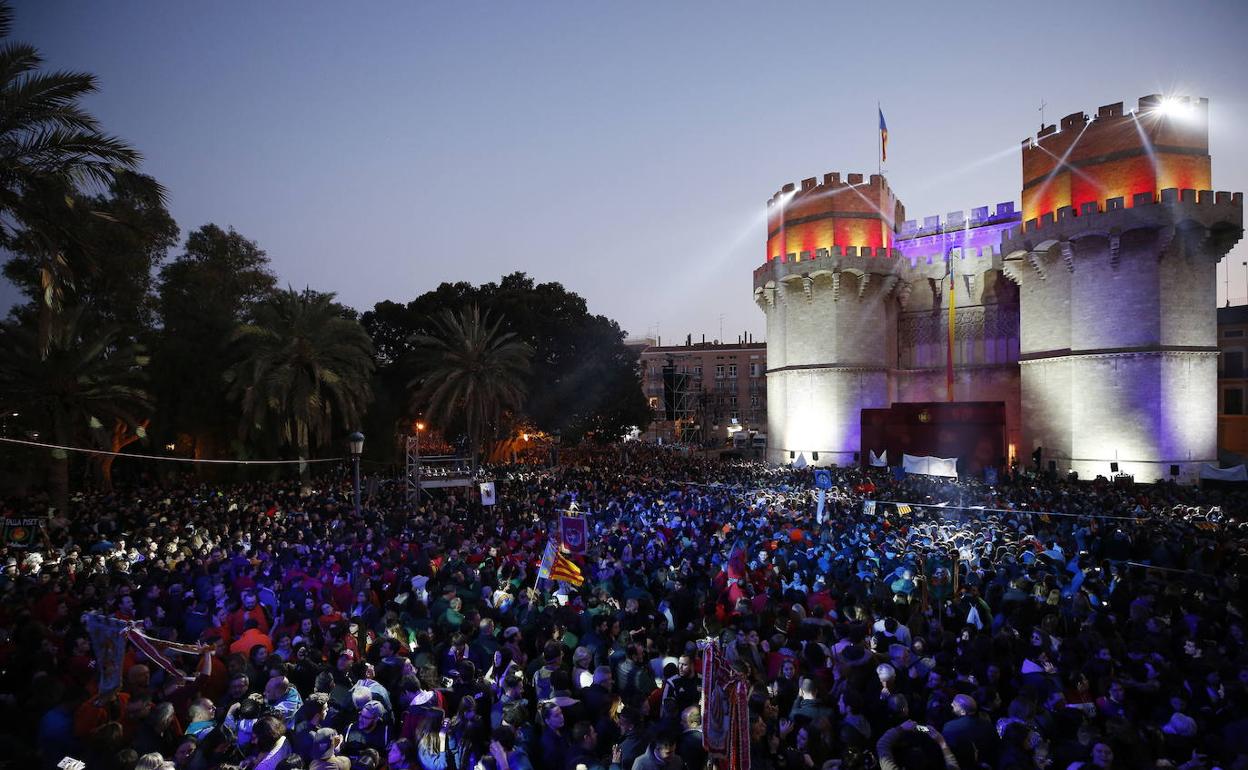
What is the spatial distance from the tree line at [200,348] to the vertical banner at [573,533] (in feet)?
26.7

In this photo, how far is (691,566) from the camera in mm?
11867

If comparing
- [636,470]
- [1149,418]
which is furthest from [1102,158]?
[636,470]

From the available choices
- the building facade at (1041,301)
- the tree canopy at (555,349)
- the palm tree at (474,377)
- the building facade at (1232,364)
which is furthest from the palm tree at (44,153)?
the building facade at (1232,364)

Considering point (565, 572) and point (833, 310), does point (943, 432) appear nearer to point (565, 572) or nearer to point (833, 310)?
point (833, 310)

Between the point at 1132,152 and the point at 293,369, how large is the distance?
34.6 m

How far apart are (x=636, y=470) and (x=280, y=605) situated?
23630 millimetres

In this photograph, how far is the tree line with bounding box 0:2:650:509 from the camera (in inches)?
399

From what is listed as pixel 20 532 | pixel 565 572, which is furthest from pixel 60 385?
pixel 565 572

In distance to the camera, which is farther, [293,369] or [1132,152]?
[1132,152]

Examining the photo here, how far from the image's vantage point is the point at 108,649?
6195 millimetres

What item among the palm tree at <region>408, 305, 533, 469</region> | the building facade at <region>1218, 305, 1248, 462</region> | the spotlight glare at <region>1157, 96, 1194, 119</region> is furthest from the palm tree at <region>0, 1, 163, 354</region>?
the building facade at <region>1218, 305, 1248, 462</region>

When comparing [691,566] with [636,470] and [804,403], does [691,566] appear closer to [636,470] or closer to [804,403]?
[636,470]

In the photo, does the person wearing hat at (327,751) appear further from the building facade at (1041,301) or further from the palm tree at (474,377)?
the building facade at (1041,301)

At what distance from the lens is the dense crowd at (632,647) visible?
5.17 meters
